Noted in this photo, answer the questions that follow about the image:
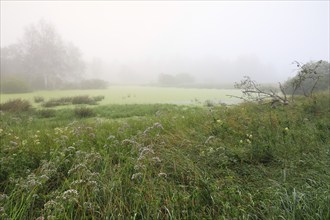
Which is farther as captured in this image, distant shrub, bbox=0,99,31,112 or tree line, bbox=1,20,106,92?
tree line, bbox=1,20,106,92

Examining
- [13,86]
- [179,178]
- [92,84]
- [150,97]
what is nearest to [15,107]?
[150,97]

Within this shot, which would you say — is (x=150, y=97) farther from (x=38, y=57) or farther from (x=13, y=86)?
(x=38, y=57)

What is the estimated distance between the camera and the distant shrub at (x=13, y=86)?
20812mm

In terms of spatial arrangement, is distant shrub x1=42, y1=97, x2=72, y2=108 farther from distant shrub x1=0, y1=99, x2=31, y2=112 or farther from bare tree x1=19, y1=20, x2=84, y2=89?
bare tree x1=19, y1=20, x2=84, y2=89

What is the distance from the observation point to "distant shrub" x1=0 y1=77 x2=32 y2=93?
20812 millimetres

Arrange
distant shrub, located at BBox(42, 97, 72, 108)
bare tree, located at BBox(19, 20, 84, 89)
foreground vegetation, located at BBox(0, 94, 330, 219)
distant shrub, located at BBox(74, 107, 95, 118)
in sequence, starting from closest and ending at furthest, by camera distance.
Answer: foreground vegetation, located at BBox(0, 94, 330, 219)
distant shrub, located at BBox(74, 107, 95, 118)
distant shrub, located at BBox(42, 97, 72, 108)
bare tree, located at BBox(19, 20, 84, 89)

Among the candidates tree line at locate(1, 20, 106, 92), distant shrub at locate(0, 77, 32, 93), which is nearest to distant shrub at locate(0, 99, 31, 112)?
distant shrub at locate(0, 77, 32, 93)

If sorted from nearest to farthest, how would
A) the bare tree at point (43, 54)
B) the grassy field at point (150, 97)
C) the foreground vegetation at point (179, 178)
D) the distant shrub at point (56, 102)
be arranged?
the foreground vegetation at point (179, 178) → the distant shrub at point (56, 102) → the grassy field at point (150, 97) → the bare tree at point (43, 54)

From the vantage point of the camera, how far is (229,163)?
134 inches

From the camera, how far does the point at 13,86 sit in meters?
21.1

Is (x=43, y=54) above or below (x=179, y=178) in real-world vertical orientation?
above

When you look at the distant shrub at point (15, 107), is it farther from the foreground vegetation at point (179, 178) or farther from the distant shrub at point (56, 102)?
the foreground vegetation at point (179, 178)

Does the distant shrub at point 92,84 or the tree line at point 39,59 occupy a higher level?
the tree line at point 39,59

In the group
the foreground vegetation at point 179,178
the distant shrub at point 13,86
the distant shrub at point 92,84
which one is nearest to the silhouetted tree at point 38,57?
the distant shrub at point 92,84
